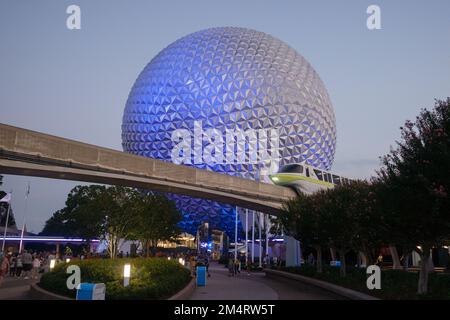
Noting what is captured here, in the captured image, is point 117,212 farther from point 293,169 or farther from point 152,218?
point 293,169

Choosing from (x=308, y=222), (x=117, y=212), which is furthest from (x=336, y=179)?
(x=117, y=212)

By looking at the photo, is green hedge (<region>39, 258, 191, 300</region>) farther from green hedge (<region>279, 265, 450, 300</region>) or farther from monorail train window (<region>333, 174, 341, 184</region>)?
monorail train window (<region>333, 174, 341, 184</region>)

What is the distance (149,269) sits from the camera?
21859 millimetres

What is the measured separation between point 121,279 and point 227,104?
4030 centimetres

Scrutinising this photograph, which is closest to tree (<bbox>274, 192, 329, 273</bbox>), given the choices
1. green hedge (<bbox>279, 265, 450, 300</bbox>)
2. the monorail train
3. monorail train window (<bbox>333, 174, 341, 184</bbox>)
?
green hedge (<bbox>279, 265, 450, 300</bbox>)

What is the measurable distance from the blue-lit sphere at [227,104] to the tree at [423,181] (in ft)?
121

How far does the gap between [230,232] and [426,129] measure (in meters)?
53.1

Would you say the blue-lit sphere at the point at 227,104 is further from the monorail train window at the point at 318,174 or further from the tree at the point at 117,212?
the tree at the point at 117,212

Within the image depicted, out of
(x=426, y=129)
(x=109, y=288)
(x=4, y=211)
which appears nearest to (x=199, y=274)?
(x=109, y=288)

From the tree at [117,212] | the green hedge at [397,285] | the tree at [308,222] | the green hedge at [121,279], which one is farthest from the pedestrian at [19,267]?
the green hedge at [397,285]

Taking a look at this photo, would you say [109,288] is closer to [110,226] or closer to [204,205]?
[110,226]

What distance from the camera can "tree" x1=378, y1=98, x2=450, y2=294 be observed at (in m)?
15.8

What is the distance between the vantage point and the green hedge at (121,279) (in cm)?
1666

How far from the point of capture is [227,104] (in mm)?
57594
